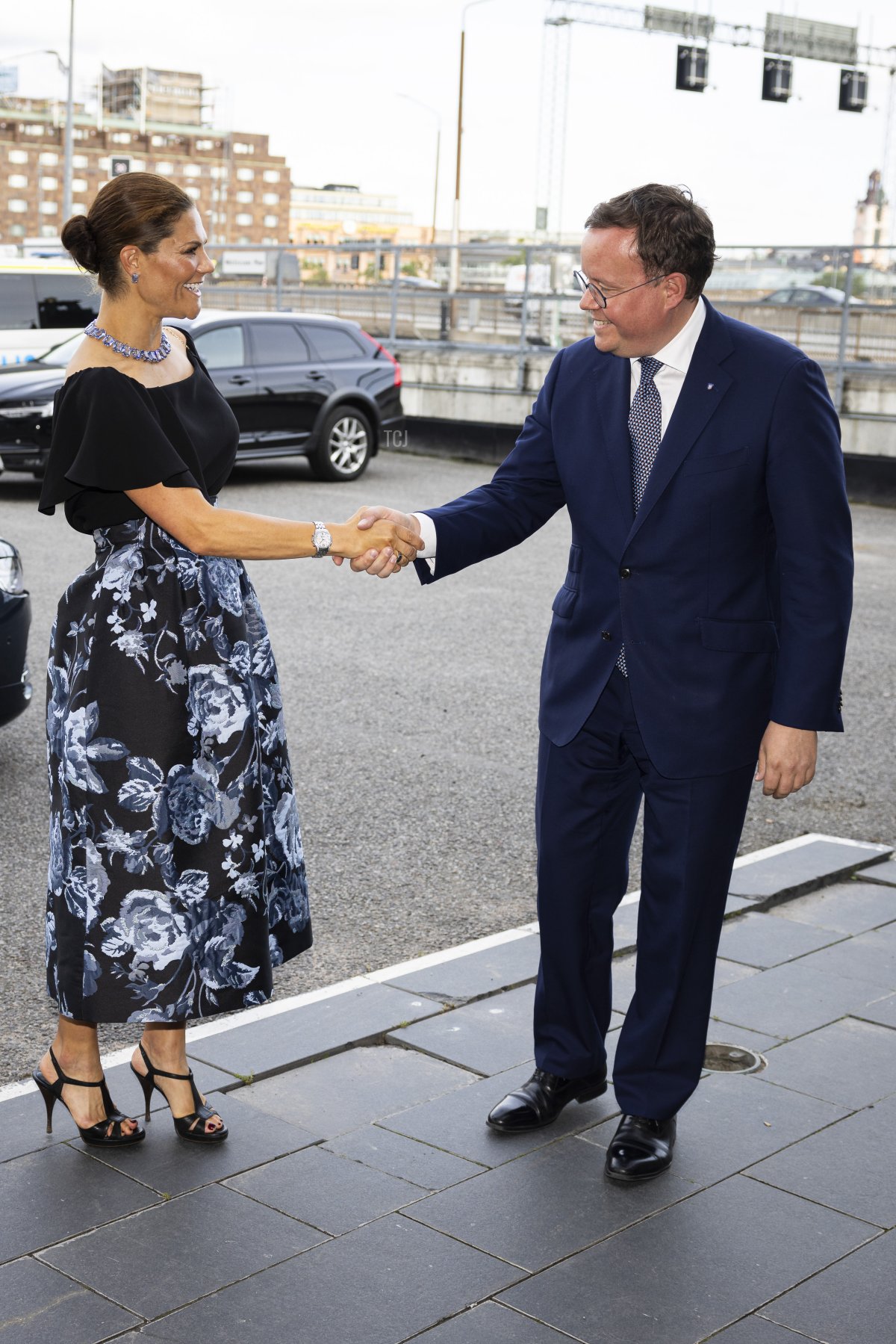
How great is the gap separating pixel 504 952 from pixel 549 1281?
1699 millimetres

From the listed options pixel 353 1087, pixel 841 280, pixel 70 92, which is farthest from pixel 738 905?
pixel 70 92

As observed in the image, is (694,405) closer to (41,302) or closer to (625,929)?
(625,929)

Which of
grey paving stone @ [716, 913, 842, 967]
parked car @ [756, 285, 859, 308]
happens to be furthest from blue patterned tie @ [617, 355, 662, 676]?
parked car @ [756, 285, 859, 308]

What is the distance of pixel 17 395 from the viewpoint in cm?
1388

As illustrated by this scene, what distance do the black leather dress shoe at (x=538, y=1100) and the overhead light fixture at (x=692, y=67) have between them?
34.5 meters

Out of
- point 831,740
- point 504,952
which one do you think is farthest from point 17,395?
point 504,952

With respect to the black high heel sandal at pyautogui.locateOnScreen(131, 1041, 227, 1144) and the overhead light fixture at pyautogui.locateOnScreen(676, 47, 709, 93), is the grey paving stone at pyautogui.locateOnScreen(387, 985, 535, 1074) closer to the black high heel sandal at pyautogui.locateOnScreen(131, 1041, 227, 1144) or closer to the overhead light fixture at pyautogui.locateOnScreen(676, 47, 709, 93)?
the black high heel sandal at pyautogui.locateOnScreen(131, 1041, 227, 1144)

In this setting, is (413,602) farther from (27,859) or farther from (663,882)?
(663,882)

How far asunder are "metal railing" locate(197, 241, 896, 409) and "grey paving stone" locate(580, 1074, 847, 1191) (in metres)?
11.1

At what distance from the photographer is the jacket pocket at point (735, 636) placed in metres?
3.23

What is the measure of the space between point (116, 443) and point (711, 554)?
1240mm

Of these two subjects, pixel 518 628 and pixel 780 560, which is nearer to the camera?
pixel 780 560

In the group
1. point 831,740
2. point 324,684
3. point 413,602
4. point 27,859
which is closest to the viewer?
point 27,859

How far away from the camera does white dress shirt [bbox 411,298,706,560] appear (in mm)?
3244
